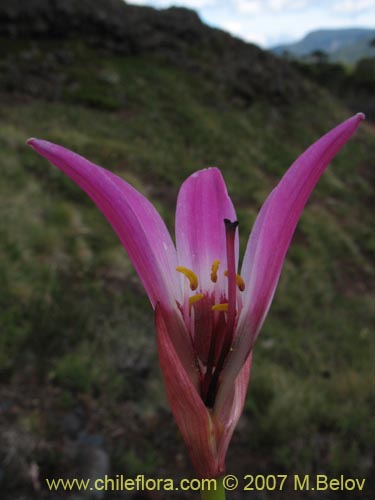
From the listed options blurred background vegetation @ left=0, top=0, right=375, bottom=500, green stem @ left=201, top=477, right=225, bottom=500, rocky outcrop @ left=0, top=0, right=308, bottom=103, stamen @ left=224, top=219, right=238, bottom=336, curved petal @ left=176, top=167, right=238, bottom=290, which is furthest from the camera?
rocky outcrop @ left=0, top=0, right=308, bottom=103

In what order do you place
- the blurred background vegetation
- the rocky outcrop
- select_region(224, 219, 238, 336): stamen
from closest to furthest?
select_region(224, 219, 238, 336): stamen → the blurred background vegetation → the rocky outcrop

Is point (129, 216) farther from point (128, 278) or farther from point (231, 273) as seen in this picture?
point (128, 278)

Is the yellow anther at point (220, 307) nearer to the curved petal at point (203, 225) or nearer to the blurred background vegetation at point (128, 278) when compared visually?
the curved petal at point (203, 225)

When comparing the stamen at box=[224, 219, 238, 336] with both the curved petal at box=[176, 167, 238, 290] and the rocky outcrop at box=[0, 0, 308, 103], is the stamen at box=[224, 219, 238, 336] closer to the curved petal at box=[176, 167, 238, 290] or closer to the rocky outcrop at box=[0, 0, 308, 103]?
the curved petal at box=[176, 167, 238, 290]

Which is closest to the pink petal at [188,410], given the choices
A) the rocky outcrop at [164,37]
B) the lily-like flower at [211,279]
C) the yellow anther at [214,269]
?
the lily-like flower at [211,279]

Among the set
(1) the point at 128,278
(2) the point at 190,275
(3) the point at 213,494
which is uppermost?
(2) the point at 190,275

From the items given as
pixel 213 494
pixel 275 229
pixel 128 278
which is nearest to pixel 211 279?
pixel 275 229

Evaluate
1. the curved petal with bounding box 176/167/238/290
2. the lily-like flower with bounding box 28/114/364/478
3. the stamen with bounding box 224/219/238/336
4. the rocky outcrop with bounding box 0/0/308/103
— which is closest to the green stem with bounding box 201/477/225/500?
the lily-like flower with bounding box 28/114/364/478
